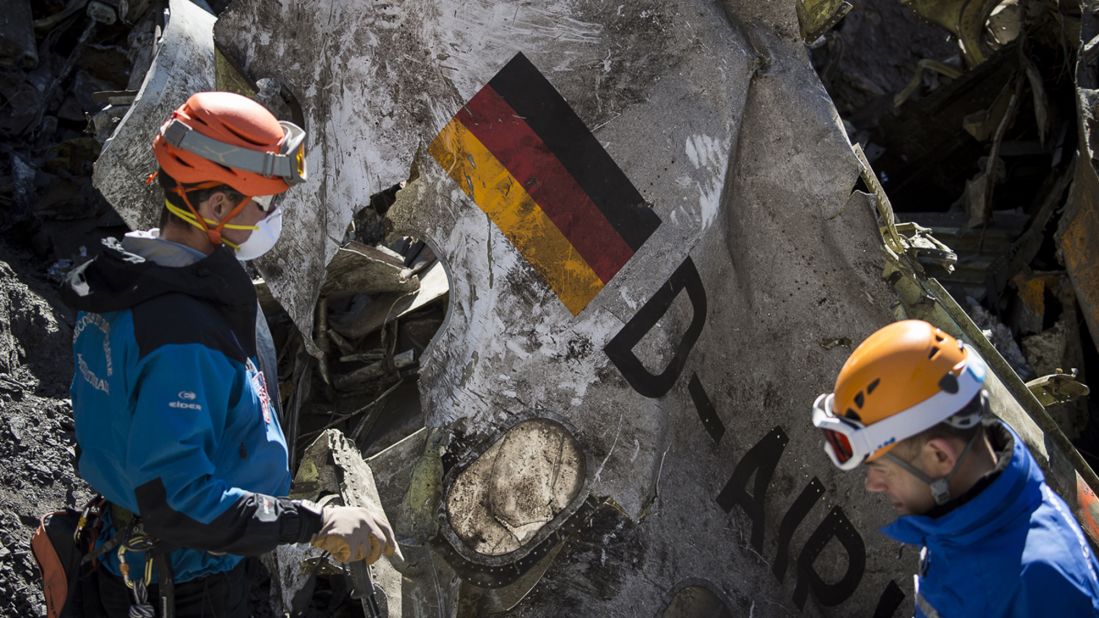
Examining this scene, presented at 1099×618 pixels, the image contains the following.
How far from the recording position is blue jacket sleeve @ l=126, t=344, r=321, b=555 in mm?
2053

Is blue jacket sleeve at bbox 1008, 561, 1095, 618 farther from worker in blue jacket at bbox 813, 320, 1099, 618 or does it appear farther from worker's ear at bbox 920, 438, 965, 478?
worker's ear at bbox 920, 438, 965, 478

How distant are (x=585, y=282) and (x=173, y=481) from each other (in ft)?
5.54

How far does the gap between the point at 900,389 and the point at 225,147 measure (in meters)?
1.50

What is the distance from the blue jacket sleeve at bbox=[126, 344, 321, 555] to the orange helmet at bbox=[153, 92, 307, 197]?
16.6 inches

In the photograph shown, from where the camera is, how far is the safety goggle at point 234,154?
2266 mm

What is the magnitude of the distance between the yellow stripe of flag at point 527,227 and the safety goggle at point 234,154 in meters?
1.11

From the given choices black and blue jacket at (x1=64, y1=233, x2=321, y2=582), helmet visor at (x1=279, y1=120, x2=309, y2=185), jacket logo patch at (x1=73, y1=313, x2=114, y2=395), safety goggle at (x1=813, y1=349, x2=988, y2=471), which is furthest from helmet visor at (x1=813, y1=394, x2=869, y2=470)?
jacket logo patch at (x1=73, y1=313, x2=114, y2=395)

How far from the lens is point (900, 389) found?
1989mm

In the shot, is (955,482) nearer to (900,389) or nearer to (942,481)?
(942,481)

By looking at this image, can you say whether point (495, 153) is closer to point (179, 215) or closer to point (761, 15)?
point (761, 15)

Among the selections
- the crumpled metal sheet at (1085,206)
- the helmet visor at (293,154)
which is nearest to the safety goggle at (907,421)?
the helmet visor at (293,154)

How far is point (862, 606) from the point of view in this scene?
138 inches

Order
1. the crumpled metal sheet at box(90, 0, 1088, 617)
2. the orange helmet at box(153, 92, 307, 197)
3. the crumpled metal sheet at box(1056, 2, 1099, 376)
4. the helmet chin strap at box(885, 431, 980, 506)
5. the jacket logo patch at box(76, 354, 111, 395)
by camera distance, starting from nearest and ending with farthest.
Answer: the helmet chin strap at box(885, 431, 980, 506) → the jacket logo patch at box(76, 354, 111, 395) → the orange helmet at box(153, 92, 307, 197) → the crumpled metal sheet at box(90, 0, 1088, 617) → the crumpled metal sheet at box(1056, 2, 1099, 376)

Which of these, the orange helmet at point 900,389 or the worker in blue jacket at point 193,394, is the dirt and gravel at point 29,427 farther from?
the orange helmet at point 900,389
